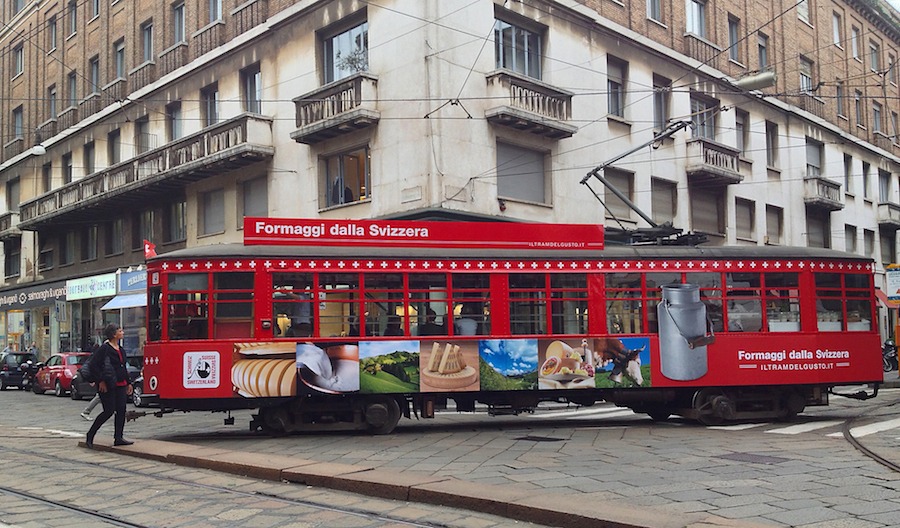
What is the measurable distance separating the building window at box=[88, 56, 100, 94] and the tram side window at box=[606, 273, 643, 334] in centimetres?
2436

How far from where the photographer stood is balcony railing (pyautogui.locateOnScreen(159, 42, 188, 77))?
2620 cm

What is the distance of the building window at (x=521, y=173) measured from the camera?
1992cm

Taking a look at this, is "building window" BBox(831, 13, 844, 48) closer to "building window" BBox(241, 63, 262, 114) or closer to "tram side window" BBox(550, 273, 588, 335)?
"building window" BBox(241, 63, 262, 114)

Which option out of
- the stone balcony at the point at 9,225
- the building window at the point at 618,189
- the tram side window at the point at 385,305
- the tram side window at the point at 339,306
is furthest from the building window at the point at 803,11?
the stone balcony at the point at 9,225

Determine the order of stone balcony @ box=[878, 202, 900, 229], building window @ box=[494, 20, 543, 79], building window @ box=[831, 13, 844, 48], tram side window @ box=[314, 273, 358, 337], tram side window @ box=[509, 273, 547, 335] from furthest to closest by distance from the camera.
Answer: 1. stone balcony @ box=[878, 202, 900, 229]
2. building window @ box=[831, 13, 844, 48]
3. building window @ box=[494, 20, 543, 79]
4. tram side window @ box=[509, 273, 547, 335]
5. tram side window @ box=[314, 273, 358, 337]

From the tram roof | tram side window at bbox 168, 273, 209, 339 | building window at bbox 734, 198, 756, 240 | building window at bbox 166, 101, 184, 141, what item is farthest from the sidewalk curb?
building window at bbox 734, 198, 756, 240

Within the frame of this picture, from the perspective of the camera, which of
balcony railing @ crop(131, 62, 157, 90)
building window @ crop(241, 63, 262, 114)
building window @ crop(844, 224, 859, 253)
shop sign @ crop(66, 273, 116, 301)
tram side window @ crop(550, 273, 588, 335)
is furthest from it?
building window @ crop(844, 224, 859, 253)

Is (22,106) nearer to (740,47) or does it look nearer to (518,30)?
(518,30)

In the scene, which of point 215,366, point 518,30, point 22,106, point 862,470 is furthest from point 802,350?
point 22,106

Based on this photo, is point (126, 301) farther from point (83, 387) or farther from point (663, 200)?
point (663, 200)

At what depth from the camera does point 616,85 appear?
2338 cm

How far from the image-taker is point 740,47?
28.5 m

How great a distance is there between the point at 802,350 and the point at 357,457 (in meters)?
7.38

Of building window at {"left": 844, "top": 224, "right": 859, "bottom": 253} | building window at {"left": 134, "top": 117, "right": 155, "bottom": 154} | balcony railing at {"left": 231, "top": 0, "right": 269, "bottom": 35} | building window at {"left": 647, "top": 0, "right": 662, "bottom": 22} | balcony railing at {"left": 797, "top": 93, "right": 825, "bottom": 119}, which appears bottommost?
building window at {"left": 844, "top": 224, "right": 859, "bottom": 253}
